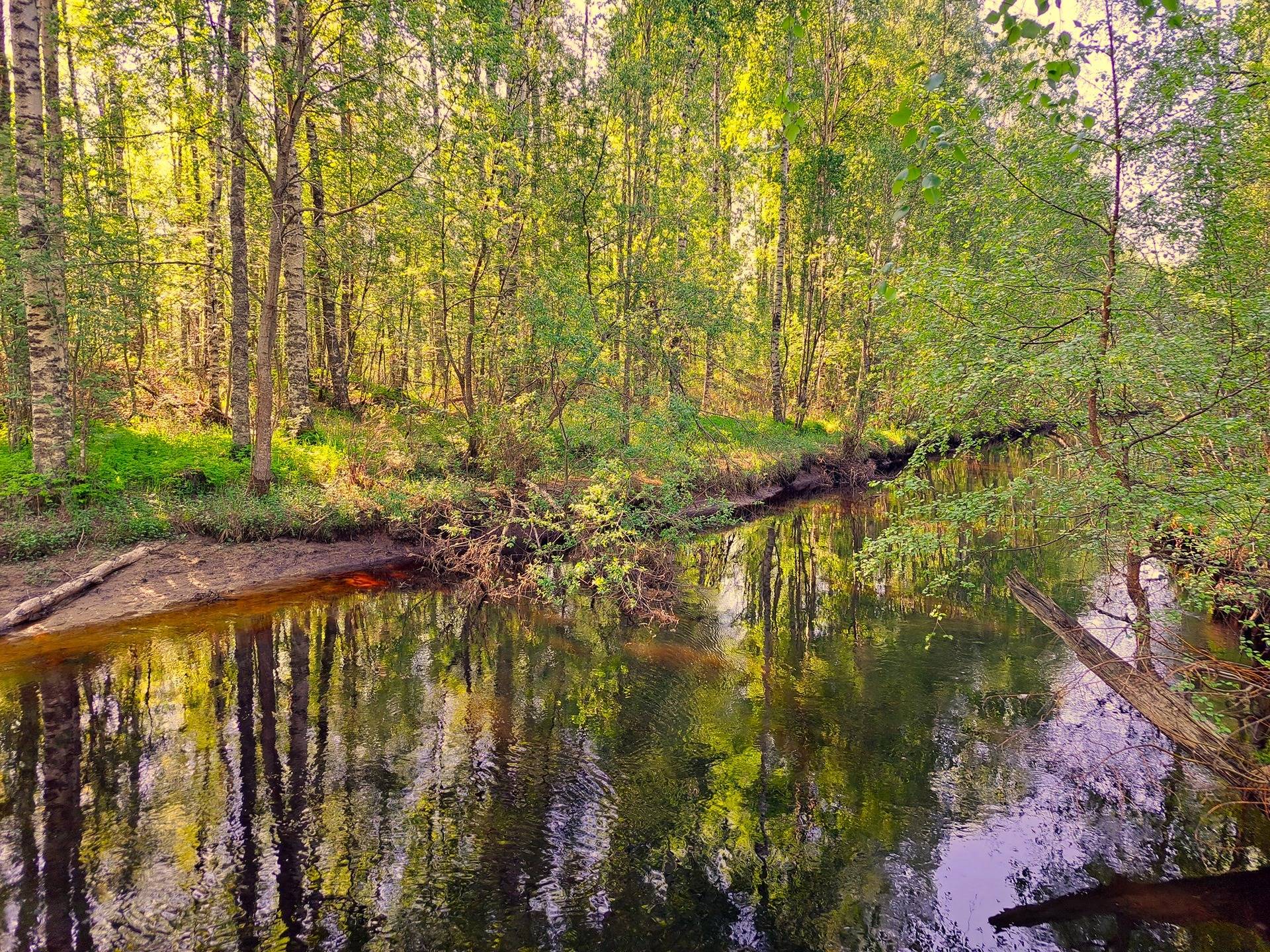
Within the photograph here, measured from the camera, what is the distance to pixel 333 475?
51.2 ft

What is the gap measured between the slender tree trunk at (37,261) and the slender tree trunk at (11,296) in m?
0.27

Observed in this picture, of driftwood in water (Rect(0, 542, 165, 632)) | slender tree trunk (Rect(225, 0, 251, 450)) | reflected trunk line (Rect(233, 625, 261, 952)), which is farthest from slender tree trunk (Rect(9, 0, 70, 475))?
reflected trunk line (Rect(233, 625, 261, 952))

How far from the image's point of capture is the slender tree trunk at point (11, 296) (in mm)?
11539

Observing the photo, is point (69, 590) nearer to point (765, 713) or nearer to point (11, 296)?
point (11, 296)

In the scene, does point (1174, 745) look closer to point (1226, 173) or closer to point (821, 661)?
point (821, 661)

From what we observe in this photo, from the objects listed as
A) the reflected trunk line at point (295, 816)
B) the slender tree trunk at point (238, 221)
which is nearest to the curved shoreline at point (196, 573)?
the reflected trunk line at point (295, 816)

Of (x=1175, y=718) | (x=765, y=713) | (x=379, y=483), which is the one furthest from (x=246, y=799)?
(x=379, y=483)

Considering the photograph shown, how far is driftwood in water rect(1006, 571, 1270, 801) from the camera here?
6.18 metres

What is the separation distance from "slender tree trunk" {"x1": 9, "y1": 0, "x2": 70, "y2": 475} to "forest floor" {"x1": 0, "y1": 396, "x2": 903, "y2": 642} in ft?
3.14

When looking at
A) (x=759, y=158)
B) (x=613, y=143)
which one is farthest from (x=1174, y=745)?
(x=759, y=158)

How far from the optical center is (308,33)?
486 inches

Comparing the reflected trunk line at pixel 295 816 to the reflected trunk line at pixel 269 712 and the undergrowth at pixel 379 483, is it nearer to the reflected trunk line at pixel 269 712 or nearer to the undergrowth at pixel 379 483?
the reflected trunk line at pixel 269 712

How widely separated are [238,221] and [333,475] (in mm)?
5965

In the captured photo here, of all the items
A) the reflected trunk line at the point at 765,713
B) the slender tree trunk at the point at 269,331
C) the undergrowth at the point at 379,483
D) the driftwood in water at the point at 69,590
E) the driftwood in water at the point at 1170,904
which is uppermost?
the slender tree trunk at the point at 269,331
